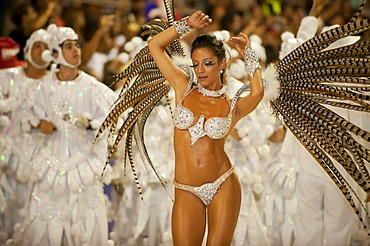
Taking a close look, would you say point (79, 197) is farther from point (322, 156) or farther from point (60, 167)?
point (322, 156)

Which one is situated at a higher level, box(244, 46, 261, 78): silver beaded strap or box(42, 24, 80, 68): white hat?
box(42, 24, 80, 68): white hat

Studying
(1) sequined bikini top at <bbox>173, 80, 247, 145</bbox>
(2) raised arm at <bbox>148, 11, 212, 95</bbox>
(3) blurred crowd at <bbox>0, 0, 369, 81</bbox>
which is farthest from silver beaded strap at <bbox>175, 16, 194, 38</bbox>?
(3) blurred crowd at <bbox>0, 0, 369, 81</bbox>

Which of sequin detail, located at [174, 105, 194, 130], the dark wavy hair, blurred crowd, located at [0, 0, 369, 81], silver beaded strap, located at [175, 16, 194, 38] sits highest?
blurred crowd, located at [0, 0, 369, 81]

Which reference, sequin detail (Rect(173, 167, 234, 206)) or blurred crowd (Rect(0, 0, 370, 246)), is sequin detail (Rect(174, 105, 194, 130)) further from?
blurred crowd (Rect(0, 0, 370, 246))

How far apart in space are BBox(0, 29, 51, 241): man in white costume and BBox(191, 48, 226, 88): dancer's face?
9.29 ft

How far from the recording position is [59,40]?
6664 millimetres

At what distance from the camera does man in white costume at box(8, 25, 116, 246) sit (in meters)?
6.47

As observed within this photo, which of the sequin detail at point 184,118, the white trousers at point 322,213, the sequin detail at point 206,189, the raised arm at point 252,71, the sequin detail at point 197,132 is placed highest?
the raised arm at point 252,71

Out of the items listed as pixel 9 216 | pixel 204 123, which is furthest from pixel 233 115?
pixel 9 216

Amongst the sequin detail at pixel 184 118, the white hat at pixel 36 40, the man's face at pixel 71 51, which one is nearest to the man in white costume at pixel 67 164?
the man's face at pixel 71 51

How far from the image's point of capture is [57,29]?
22.1 feet

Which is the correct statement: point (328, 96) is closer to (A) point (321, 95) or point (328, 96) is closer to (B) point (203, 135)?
(A) point (321, 95)

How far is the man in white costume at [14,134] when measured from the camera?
6.96 metres

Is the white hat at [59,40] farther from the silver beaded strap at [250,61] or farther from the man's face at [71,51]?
the silver beaded strap at [250,61]
